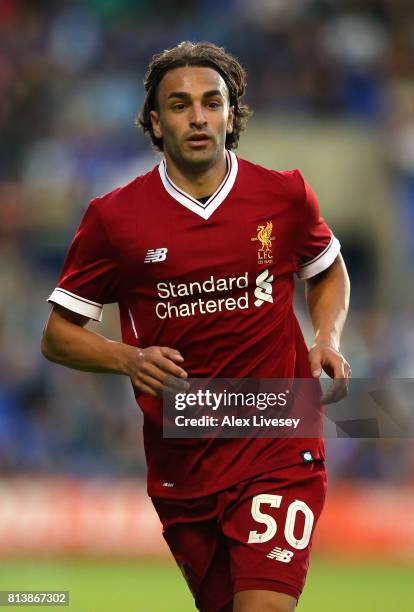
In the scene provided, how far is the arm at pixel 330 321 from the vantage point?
5.12 metres

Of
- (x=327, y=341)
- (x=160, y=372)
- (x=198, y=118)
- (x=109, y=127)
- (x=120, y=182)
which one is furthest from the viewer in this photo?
(x=109, y=127)

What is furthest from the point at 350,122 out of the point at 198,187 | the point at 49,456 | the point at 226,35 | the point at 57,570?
the point at 198,187

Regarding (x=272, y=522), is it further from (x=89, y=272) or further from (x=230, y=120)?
(x=230, y=120)

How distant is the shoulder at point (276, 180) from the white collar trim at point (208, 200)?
6 centimetres

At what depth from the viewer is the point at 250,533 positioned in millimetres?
5277

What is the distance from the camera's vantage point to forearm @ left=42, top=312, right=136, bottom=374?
17.3 feet

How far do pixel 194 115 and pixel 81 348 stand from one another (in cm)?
105

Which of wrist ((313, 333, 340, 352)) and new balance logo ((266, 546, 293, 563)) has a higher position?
wrist ((313, 333, 340, 352))

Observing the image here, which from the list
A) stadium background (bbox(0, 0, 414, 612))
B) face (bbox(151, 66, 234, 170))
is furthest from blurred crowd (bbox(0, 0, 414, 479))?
face (bbox(151, 66, 234, 170))

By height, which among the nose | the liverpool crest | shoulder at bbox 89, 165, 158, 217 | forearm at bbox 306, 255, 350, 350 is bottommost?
forearm at bbox 306, 255, 350, 350

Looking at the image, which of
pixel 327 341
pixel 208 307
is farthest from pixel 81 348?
pixel 327 341

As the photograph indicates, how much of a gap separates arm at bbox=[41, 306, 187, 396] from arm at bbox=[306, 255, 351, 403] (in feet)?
1.88

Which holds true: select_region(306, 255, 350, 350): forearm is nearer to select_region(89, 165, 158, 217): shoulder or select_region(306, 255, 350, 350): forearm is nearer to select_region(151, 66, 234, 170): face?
select_region(151, 66, 234, 170): face

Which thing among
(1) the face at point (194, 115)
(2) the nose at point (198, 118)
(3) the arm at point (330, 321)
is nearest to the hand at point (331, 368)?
(3) the arm at point (330, 321)
